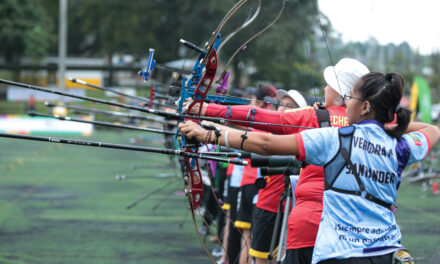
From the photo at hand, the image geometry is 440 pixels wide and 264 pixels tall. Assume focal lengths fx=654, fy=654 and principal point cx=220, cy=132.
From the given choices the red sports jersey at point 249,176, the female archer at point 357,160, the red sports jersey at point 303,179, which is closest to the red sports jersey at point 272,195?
the red sports jersey at point 249,176

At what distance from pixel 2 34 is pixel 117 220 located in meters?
44.1

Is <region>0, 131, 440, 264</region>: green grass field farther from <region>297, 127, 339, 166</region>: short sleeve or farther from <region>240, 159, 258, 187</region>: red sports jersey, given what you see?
<region>297, 127, 339, 166</region>: short sleeve

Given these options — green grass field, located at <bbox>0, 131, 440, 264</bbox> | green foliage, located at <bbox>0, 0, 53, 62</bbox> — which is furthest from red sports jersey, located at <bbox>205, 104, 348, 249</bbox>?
green foliage, located at <bbox>0, 0, 53, 62</bbox>

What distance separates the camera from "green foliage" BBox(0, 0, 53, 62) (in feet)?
167

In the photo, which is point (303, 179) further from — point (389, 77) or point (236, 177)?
point (236, 177)

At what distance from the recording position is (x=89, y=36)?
3093 inches

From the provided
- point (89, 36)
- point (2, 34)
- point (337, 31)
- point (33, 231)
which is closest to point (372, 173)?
point (337, 31)

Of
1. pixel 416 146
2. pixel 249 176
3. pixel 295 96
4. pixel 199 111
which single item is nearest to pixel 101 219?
pixel 249 176

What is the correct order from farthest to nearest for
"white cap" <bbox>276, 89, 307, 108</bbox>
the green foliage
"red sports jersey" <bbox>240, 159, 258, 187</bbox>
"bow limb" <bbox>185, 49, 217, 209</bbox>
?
1. the green foliage
2. "red sports jersey" <bbox>240, 159, 258, 187</bbox>
3. "white cap" <bbox>276, 89, 307, 108</bbox>
4. "bow limb" <bbox>185, 49, 217, 209</bbox>

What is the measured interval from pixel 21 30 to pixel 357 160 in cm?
5181

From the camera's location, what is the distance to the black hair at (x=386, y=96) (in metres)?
3.23

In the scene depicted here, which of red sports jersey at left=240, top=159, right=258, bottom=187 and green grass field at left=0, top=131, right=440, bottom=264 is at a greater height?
red sports jersey at left=240, top=159, right=258, bottom=187

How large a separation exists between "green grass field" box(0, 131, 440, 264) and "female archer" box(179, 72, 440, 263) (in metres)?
3.53

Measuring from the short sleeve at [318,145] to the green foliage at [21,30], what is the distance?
5088 cm
